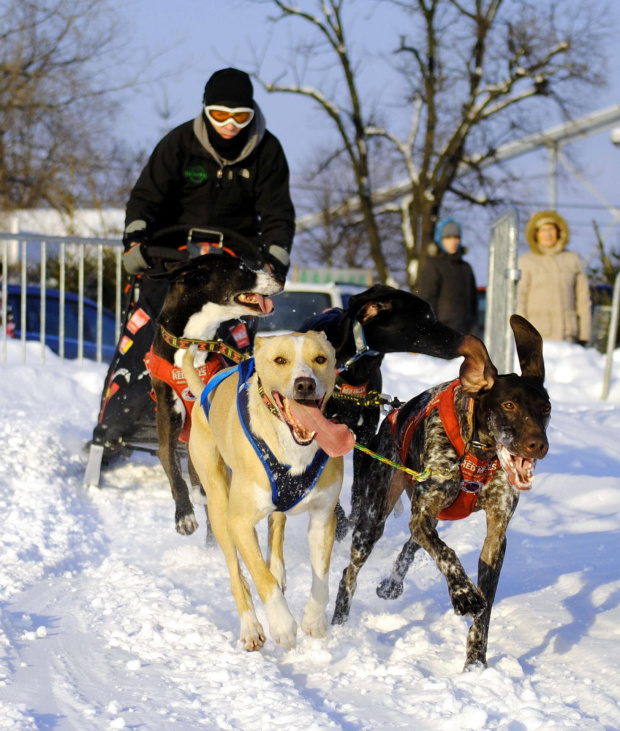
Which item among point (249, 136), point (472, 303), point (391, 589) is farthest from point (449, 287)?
point (391, 589)

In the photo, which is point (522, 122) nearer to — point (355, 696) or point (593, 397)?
point (593, 397)

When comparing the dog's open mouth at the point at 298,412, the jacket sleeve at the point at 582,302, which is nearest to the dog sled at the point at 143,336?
the dog's open mouth at the point at 298,412

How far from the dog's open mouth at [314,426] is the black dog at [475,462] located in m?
0.39

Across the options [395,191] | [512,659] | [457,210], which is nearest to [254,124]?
[512,659]

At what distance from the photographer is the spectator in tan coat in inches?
371

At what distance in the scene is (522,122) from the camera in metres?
21.9

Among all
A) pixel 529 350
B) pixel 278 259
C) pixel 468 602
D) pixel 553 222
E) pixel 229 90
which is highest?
pixel 229 90

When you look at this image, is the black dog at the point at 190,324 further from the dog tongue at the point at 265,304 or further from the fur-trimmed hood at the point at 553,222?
the fur-trimmed hood at the point at 553,222

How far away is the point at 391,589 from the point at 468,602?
88 cm

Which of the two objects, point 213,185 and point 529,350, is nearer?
point 529,350

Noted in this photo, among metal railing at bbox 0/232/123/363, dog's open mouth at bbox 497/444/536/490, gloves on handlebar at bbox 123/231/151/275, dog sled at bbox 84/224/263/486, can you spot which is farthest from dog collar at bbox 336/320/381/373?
metal railing at bbox 0/232/123/363

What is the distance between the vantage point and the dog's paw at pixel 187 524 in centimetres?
511

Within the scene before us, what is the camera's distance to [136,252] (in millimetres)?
5605

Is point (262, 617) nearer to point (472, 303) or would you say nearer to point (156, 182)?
point (156, 182)
